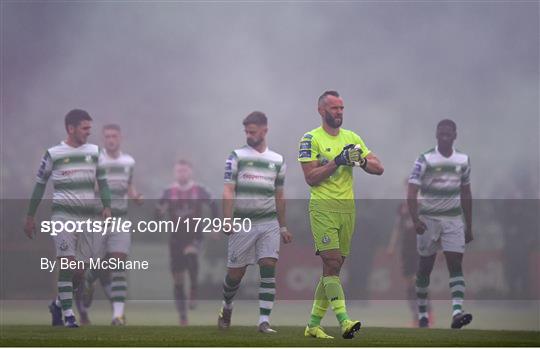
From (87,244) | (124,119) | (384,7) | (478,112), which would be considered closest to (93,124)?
(124,119)

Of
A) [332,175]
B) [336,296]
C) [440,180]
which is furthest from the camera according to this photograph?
[440,180]

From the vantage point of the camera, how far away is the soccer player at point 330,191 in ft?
34.6

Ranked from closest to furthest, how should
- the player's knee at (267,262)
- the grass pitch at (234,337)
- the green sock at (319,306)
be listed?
the grass pitch at (234,337) → the green sock at (319,306) → the player's knee at (267,262)

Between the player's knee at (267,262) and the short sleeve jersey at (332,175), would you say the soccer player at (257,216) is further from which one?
the short sleeve jersey at (332,175)

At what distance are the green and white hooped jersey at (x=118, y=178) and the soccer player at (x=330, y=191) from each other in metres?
1.84

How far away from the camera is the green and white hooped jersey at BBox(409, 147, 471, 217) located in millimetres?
11398

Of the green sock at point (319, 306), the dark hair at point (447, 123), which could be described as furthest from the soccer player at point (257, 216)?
the dark hair at point (447, 123)

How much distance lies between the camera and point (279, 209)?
36.5ft

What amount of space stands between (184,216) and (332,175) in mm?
1665

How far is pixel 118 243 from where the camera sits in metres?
11.3

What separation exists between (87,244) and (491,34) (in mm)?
4562

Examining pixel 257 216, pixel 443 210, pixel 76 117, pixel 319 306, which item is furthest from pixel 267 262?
pixel 76 117

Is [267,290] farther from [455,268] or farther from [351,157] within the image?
[455,268]

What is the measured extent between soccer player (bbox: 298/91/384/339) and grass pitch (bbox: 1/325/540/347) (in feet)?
1.06
